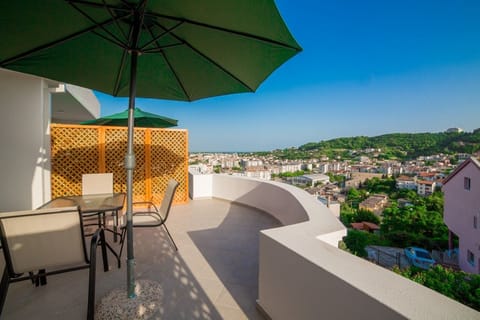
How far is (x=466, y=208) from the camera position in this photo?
6.36 m

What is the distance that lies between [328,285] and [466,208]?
28.0 feet

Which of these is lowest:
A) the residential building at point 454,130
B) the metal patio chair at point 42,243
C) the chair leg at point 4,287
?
the chair leg at point 4,287

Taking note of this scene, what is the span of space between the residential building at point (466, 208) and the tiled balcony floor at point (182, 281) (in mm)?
6989

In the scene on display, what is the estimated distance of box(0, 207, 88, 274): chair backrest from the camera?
4.86ft

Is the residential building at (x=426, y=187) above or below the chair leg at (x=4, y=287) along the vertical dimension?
below

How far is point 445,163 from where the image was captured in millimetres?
9133

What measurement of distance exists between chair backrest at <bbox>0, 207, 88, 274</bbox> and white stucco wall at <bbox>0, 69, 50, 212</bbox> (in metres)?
2.83

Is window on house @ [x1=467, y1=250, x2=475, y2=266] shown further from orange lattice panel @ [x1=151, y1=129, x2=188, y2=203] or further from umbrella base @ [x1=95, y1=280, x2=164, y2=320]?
umbrella base @ [x1=95, y1=280, x2=164, y2=320]

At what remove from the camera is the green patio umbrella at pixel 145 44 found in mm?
1391

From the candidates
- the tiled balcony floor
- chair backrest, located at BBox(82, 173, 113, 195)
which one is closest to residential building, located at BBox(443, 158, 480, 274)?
the tiled balcony floor

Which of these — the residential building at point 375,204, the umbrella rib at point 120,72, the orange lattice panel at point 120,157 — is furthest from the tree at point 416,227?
the umbrella rib at point 120,72

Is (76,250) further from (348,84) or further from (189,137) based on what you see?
(348,84)

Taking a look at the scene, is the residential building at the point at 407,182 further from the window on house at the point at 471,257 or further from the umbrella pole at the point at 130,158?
the umbrella pole at the point at 130,158

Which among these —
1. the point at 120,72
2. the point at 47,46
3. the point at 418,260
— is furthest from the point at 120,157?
the point at 418,260
